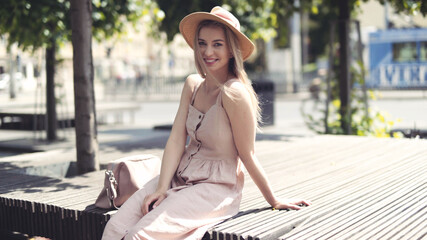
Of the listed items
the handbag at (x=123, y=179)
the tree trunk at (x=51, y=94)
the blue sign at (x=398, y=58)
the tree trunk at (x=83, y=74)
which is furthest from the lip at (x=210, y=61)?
the blue sign at (x=398, y=58)

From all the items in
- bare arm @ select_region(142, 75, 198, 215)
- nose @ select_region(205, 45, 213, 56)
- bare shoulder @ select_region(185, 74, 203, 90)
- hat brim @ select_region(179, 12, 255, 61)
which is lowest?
bare arm @ select_region(142, 75, 198, 215)

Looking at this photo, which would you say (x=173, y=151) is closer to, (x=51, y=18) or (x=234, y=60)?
(x=234, y=60)

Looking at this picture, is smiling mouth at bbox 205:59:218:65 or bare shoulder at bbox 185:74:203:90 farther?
bare shoulder at bbox 185:74:203:90

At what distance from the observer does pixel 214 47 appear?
131 inches

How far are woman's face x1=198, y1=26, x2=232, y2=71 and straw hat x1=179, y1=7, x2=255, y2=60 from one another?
0.22ft

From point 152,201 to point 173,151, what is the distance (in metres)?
0.38

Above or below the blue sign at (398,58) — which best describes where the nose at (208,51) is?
below

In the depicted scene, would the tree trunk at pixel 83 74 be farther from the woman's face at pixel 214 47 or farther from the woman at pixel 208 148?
the woman's face at pixel 214 47

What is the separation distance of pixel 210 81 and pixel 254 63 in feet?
105

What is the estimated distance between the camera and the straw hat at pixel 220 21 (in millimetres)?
3242

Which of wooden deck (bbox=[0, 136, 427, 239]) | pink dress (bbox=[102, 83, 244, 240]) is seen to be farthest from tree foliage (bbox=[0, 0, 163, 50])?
pink dress (bbox=[102, 83, 244, 240])

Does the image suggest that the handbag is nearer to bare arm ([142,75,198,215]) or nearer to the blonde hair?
bare arm ([142,75,198,215])

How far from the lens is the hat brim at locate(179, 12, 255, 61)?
10.7 ft

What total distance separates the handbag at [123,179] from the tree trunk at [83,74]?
1.75 metres
